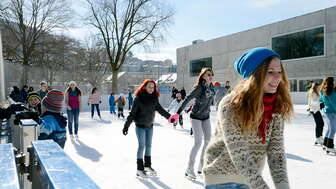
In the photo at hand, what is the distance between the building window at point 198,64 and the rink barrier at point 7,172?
3490cm

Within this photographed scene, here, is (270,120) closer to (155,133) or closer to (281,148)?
(281,148)

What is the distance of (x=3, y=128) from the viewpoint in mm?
4988

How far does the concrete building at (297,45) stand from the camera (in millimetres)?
23531

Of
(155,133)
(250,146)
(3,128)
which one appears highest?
(250,146)

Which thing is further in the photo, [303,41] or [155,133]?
[303,41]

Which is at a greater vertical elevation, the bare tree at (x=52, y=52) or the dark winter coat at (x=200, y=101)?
the bare tree at (x=52, y=52)

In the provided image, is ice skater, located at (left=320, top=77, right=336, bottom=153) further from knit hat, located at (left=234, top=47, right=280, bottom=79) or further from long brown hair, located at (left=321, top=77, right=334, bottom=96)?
knit hat, located at (left=234, top=47, right=280, bottom=79)

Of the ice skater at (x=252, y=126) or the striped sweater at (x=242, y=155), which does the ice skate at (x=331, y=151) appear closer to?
the ice skater at (x=252, y=126)

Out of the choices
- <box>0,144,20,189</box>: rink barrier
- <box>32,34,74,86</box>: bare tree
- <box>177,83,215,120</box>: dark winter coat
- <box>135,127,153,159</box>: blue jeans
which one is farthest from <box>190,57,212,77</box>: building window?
<box>0,144,20,189</box>: rink barrier

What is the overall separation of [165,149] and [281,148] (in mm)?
5455

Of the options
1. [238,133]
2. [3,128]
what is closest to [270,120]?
[238,133]

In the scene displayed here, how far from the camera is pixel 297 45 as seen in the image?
26125 millimetres

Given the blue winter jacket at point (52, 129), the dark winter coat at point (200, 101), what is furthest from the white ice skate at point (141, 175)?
the blue winter jacket at point (52, 129)

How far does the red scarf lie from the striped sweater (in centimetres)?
2
